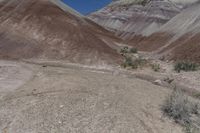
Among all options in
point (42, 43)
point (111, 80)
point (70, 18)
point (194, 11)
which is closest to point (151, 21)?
point (194, 11)

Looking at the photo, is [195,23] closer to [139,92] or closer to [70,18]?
[70,18]

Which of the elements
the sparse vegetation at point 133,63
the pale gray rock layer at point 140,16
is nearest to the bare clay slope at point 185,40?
the sparse vegetation at point 133,63

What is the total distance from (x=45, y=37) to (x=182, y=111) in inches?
870

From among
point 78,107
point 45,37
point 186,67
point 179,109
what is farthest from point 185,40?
point 78,107

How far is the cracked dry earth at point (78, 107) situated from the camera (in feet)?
33.4

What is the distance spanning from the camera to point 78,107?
38.8ft

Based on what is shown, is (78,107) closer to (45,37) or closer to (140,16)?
(45,37)

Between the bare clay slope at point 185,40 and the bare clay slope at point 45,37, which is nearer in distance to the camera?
the bare clay slope at point 45,37

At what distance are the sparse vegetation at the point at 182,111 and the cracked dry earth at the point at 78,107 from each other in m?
0.30

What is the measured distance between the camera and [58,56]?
2808 cm

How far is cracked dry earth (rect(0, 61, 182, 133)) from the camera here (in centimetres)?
1020

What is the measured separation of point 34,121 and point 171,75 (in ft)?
44.4

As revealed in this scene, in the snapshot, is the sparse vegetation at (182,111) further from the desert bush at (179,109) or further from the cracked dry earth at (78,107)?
the cracked dry earth at (78,107)

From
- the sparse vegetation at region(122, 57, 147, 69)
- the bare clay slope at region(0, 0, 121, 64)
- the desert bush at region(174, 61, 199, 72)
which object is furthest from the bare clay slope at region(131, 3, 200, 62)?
the bare clay slope at region(0, 0, 121, 64)
